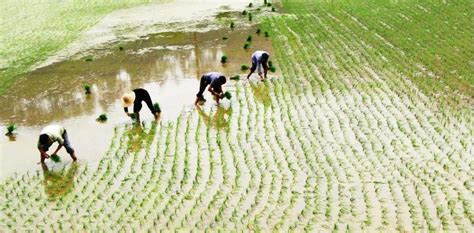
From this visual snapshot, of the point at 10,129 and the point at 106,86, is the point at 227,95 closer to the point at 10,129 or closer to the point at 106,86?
the point at 106,86

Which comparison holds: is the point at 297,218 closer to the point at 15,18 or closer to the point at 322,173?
the point at 322,173

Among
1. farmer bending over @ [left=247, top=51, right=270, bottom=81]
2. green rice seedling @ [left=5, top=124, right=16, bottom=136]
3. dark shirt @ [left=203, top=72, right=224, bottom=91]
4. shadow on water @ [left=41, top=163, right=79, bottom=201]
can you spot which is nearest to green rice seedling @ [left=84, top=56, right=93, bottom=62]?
green rice seedling @ [left=5, top=124, right=16, bottom=136]

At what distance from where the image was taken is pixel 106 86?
16734 millimetres

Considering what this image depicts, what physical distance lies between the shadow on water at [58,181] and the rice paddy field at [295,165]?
4 centimetres

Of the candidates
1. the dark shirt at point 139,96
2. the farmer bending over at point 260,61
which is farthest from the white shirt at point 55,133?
the farmer bending over at point 260,61

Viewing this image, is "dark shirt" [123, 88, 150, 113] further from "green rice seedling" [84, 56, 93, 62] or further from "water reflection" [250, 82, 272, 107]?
"green rice seedling" [84, 56, 93, 62]

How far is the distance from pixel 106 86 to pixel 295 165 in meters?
8.53

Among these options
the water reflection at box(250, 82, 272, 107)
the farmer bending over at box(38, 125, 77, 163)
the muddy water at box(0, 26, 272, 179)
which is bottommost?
the muddy water at box(0, 26, 272, 179)

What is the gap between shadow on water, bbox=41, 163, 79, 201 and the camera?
9.87 metres

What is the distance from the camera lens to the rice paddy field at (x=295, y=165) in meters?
8.52

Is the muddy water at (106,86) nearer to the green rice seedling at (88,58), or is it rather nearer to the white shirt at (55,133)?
the green rice seedling at (88,58)

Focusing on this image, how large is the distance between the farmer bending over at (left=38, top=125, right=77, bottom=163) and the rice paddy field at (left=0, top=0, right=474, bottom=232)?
362mm

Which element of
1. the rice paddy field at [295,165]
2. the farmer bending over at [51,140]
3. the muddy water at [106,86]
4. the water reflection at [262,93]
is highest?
the farmer bending over at [51,140]

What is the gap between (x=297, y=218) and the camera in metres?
8.38
